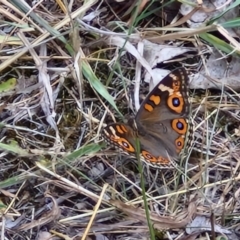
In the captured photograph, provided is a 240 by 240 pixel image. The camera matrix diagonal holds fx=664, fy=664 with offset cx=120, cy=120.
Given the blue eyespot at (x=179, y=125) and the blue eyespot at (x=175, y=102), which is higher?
the blue eyespot at (x=175, y=102)

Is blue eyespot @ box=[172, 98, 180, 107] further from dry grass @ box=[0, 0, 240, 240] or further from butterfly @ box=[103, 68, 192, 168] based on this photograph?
dry grass @ box=[0, 0, 240, 240]

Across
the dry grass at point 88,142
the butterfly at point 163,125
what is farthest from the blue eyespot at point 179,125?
the dry grass at point 88,142

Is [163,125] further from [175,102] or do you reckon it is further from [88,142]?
[88,142]

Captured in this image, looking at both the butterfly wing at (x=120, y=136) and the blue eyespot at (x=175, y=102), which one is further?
the blue eyespot at (x=175, y=102)

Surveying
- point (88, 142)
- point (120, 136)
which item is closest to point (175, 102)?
point (120, 136)

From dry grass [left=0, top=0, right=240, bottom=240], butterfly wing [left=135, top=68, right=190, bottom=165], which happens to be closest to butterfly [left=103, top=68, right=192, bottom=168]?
butterfly wing [left=135, top=68, right=190, bottom=165]

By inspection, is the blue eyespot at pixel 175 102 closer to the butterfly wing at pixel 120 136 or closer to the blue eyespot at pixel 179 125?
the blue eyespot at pixel 179 125

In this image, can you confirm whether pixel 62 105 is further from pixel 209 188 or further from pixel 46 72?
pixel 209 188
